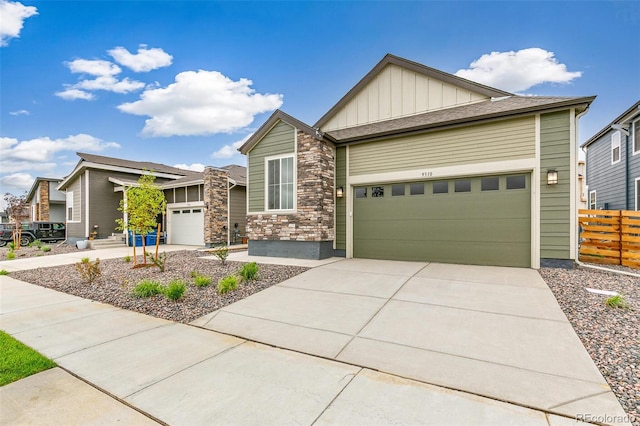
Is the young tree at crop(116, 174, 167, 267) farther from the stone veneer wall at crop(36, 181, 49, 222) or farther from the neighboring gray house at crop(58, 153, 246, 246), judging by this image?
the stone veneer wall at crop(36, 181, 49, 222)

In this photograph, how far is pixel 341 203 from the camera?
9484mm

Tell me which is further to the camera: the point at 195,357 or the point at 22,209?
the point at 22,209

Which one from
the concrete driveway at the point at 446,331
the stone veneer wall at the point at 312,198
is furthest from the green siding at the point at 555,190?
the stone veneer wall at the point at 312,198

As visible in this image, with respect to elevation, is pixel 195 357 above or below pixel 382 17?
below

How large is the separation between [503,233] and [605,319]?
3814 mm

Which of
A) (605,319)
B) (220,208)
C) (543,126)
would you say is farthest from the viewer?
(220,208)

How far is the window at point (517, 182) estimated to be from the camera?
23.6ft

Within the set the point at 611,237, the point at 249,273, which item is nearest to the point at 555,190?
the point at 611,237

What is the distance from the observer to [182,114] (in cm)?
2156

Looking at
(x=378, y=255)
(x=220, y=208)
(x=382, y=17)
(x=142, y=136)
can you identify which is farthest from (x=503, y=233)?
(x=142, y=136)

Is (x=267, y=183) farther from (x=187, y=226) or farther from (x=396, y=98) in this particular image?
(x=187, y=226)

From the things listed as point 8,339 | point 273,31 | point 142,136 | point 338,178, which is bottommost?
point 8,339

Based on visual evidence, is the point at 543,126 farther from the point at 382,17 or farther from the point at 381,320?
the point at 382,17

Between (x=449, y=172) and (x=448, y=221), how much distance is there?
1358 millimetres
